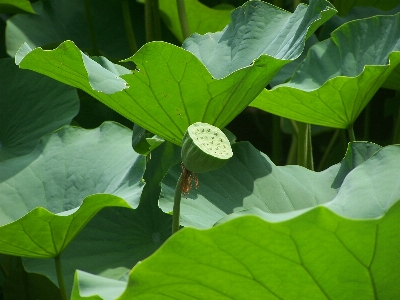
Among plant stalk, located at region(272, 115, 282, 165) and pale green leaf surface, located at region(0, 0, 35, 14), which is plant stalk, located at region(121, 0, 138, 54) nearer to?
pale green leaf surface, located at region(0, 0, 35, 14)

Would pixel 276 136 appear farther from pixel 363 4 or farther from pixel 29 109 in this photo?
pixel 29 109

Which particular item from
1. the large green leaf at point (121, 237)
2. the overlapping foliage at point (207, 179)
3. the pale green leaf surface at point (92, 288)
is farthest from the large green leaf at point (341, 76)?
the pale green leaf surface at point (92, 288)

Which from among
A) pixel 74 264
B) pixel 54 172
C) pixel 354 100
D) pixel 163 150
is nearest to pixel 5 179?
pixel 54 172

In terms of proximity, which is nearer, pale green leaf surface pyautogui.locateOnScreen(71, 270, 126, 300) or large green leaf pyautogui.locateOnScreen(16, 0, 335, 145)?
pale green leaf surface pyautogui.locateOnScreen(71, 270, 126, 300)

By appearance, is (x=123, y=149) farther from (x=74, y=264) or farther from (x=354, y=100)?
(x=354, y=100)

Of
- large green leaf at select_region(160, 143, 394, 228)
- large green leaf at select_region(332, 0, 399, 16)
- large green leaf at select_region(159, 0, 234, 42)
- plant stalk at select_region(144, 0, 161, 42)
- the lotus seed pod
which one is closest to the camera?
the lotus seed pod

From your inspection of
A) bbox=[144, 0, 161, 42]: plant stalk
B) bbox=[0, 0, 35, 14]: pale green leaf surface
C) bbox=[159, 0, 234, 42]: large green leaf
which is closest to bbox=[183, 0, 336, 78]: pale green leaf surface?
bbox=[144, 0, 161, 42]: plant stalk
